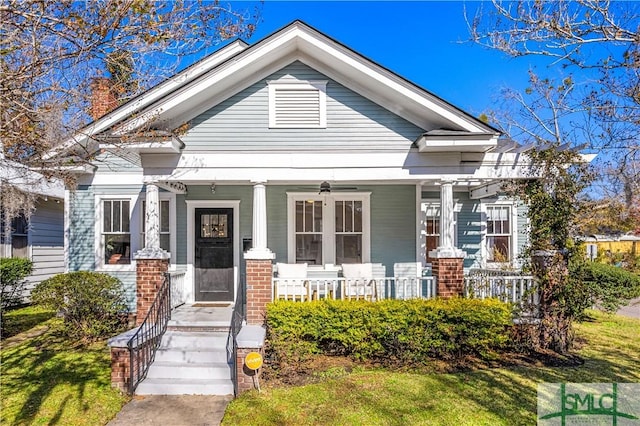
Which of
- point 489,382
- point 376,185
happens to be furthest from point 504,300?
point 376,185

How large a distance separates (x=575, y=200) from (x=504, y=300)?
2.32 meters

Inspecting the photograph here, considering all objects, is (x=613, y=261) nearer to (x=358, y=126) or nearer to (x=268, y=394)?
(x=358, y=126)

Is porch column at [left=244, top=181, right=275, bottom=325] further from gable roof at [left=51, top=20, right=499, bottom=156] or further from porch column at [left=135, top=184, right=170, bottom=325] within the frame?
gable roof at [left=51, top=20, right=499, bottom=156]

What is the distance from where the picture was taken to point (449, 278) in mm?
7715

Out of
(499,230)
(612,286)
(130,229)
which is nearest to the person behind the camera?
(130,229)

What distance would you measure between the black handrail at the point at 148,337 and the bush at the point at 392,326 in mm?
1891

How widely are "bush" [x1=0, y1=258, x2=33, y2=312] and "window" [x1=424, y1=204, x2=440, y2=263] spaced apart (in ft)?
36.2

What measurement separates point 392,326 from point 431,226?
4.25 meters

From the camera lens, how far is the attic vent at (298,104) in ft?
26.2

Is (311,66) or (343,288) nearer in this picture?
(343,288)

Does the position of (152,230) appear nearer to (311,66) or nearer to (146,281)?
(146,281)

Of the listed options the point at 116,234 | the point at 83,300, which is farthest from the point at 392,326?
the point at 116,234

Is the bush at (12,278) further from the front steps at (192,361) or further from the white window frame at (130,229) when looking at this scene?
the front steps at (192,361)

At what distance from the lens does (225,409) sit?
17.7ft
